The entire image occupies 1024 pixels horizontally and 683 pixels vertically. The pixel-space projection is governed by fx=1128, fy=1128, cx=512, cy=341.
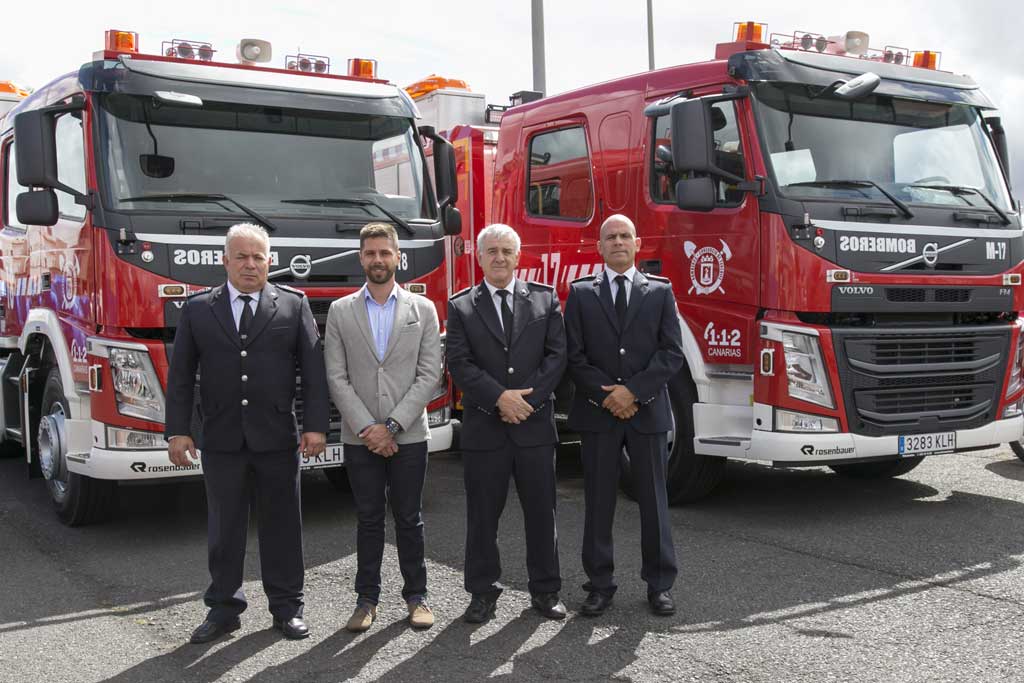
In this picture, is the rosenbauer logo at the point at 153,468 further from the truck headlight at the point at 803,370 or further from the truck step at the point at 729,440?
the truck headlight at the point at 803,370

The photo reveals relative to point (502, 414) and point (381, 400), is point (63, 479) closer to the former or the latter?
point (381, 400)

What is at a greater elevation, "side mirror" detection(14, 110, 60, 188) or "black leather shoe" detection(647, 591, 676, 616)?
"side mirror" detection(14, 110, 60, 188)

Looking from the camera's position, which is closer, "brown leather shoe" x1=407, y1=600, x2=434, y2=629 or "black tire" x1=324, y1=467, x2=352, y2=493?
"brown leather shoe" x1=407, y1=600, x2=434, y2=629

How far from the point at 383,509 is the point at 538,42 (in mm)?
9706

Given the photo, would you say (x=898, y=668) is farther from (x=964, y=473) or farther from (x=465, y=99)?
(x=465, y=99)

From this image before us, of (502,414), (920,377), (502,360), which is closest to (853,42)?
(920,377)

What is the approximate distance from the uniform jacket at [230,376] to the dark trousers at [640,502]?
4.13 ft

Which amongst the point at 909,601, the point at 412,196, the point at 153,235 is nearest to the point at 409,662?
the point at 909,601

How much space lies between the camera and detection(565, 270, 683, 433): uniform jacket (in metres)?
5.08

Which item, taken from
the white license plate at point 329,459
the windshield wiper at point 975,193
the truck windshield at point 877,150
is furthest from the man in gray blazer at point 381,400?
the windshield wiper at point 975,193

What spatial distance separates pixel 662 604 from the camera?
16.5 feet

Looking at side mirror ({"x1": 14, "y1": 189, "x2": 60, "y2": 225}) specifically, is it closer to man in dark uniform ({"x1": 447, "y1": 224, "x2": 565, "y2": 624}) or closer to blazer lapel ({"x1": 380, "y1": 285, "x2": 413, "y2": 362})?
blazer lapel ({"x1": 380, "y1": 285, "x2": 413, "y2": 362})

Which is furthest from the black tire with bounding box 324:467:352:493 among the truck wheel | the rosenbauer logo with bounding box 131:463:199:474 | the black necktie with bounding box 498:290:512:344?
the black necktie with bounding box 498:290:512:344

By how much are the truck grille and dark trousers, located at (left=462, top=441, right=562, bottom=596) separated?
7.65 ft
